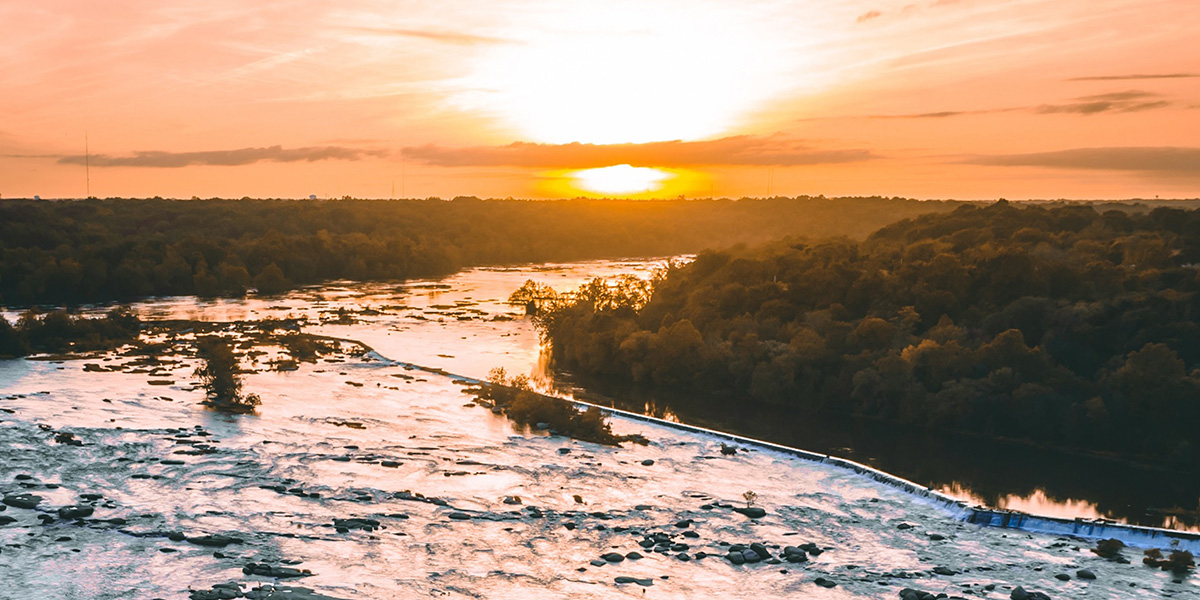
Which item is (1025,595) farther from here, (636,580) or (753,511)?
(636,580)

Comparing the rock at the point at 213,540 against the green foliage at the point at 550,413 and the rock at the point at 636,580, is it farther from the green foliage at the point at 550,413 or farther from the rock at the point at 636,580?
the green foliage at the point at 550,413

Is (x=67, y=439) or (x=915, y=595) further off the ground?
(x=67, y=439)

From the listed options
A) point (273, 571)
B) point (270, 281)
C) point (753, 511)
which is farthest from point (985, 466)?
point (270, 281)

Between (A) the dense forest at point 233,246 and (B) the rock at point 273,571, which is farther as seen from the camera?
(A) the dense forest at point 233,246

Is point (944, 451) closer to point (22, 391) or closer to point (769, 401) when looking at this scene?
point (769, 401)

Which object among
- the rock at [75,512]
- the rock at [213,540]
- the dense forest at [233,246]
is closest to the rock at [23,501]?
the rock at [75,512]
